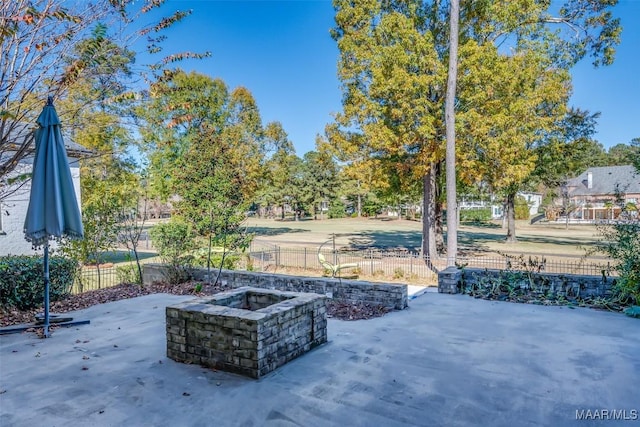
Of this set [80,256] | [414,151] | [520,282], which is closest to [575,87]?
[414,151]

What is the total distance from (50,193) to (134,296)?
163 inches

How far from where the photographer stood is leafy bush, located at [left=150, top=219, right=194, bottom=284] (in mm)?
9312

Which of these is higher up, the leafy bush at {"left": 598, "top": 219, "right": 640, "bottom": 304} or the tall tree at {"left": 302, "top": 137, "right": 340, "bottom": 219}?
the tall tree at {"left": 302, "top": 137, "right": 340, "bottom": 219}

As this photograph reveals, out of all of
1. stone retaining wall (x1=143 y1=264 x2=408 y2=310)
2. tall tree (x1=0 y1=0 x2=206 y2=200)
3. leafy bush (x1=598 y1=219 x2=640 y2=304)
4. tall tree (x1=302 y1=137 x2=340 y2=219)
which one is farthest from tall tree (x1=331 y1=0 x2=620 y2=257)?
tall tree (x1=302 y1=137 x2=340 y2=219)

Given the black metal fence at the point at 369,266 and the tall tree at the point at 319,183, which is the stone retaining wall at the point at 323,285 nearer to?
the black metal fence at the point at 369,266

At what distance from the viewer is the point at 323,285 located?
25.3ft

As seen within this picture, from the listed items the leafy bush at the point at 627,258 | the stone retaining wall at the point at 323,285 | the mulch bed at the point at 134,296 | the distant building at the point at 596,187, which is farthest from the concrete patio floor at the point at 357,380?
the distant building at the point at 596,187

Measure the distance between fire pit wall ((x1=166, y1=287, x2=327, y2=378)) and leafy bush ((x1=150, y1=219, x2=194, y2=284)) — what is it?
4981 mm

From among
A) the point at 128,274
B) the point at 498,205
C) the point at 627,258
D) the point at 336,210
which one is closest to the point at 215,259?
the point at 128,274

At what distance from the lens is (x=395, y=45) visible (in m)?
13.8

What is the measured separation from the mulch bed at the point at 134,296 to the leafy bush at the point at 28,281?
16cm

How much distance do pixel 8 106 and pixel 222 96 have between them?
73.6 feet

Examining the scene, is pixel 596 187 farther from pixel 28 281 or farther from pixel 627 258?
pixel 28 281

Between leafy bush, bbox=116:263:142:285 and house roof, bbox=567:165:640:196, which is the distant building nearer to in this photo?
house roof, bbox=567:165:640:196
